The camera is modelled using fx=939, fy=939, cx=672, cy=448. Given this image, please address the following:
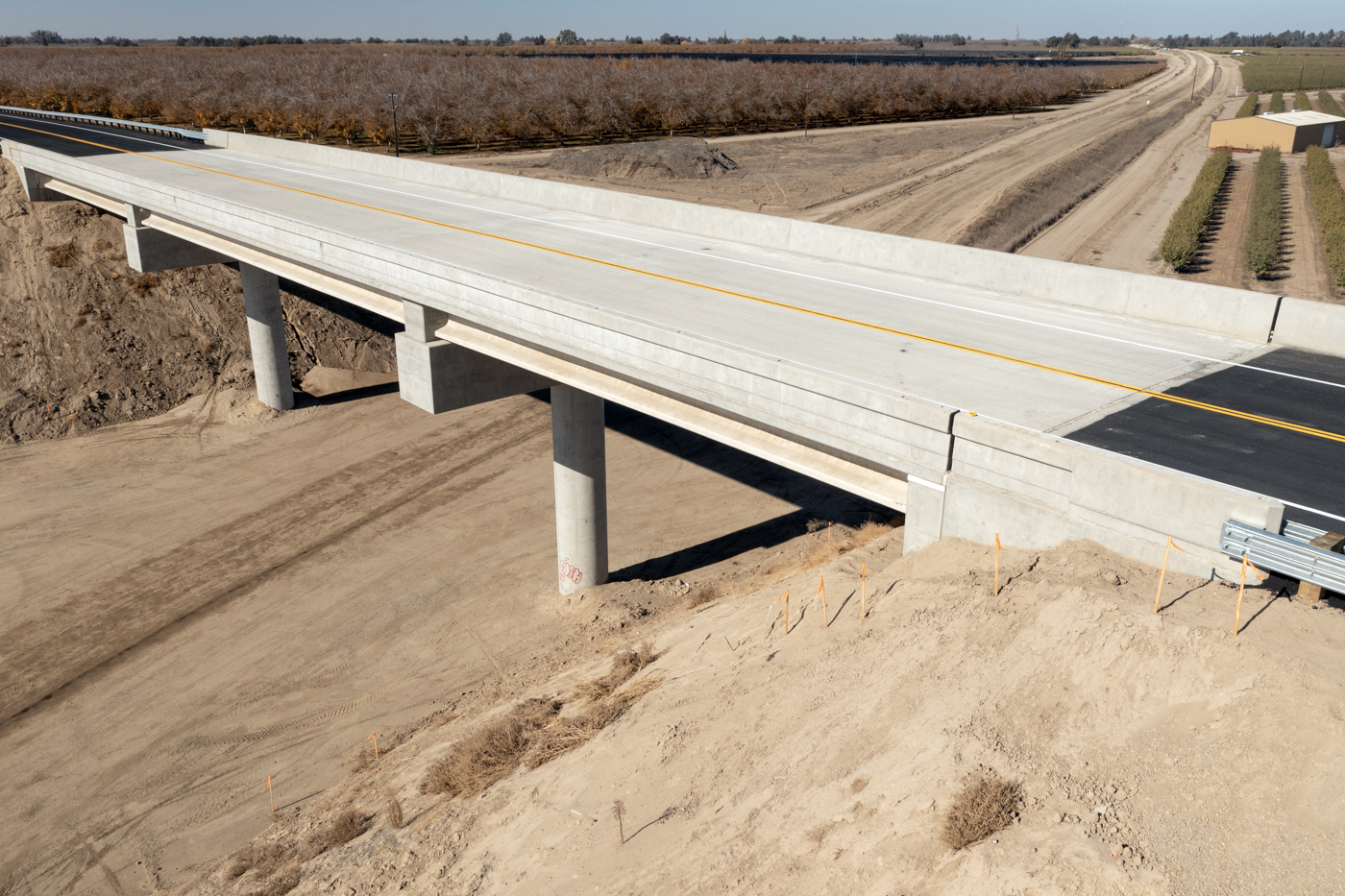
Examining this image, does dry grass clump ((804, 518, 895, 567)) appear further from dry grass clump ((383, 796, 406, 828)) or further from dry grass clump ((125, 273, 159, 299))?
dry grass clump ((125, 273, 159, 299))

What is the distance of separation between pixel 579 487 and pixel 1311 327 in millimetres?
14869

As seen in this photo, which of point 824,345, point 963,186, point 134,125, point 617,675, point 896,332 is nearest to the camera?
point 617,675

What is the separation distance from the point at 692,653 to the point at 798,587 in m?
1.78

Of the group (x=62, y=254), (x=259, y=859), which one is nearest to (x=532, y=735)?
(x=259, y=859)

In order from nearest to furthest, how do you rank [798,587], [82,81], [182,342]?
1. [798,587]
2. [182,342]
3. [82,81]

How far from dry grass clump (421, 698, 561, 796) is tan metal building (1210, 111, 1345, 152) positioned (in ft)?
226

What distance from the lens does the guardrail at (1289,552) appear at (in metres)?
8.40

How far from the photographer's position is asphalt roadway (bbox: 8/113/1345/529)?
11.7 meters

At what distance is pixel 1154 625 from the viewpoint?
9.02 meters

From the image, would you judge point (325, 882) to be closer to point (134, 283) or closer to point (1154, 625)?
point (1154, 625)

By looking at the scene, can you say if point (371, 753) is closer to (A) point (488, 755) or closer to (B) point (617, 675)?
(A) point (488, 755)

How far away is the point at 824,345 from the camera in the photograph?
50.2 ft

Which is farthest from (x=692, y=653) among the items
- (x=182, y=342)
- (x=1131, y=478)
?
(x=182, y=342)

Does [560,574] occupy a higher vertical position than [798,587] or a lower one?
lower
